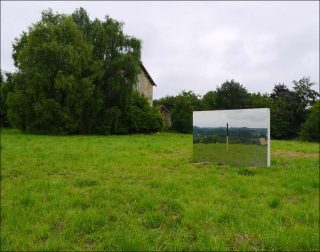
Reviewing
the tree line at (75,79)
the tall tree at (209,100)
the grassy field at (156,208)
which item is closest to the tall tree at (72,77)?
the tree line at (75,79)

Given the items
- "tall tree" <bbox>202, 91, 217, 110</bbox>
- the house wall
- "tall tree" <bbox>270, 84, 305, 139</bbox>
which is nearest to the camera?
"tall tree" <bbox>270, 84, 305, 139</bbox>

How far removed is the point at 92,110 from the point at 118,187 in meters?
22.2

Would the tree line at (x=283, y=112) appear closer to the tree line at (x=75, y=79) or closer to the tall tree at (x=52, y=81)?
the tree line at (x=75, y=79)

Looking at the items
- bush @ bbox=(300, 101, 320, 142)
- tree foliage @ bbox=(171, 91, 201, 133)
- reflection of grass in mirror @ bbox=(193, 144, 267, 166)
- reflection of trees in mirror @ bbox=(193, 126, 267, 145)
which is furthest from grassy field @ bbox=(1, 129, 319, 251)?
tree foliage @ bbox=(171, 91, 201, 133)

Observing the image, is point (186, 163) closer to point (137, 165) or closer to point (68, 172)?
point (137, 165)

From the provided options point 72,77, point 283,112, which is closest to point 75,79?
point 72,77

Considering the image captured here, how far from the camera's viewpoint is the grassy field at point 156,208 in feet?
14.6

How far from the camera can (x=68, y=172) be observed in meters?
9.19

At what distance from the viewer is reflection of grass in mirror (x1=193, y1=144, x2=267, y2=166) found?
10625 mm

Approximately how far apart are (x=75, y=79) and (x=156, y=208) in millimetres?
22286

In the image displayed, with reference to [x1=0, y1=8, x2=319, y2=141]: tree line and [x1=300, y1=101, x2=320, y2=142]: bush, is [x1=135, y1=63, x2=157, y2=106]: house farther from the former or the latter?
[x1=300, y1=101, x2=320, y2=142]: bush

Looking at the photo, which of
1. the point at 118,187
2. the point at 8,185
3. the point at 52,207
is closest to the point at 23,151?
the point at 8,185

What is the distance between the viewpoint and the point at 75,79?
26.6 meters

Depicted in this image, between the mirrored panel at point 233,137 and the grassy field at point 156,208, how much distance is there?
1002 millimetres
